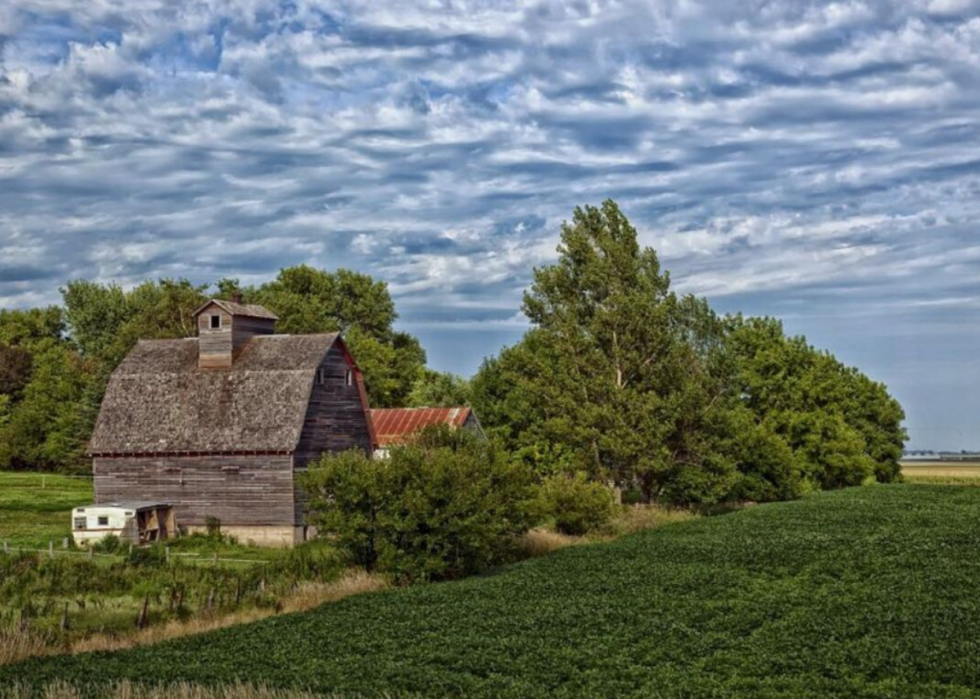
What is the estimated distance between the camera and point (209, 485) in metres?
52.5

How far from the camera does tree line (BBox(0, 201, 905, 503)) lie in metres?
66.4

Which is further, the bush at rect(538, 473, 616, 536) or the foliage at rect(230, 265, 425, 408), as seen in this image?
the foliage at rect(230, 265, 425, 408)

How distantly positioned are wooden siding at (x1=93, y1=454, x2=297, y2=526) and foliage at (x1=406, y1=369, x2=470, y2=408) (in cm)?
4469

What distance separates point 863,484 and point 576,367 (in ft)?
164

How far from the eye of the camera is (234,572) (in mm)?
39375

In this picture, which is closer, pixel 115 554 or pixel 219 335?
pixel 115 554

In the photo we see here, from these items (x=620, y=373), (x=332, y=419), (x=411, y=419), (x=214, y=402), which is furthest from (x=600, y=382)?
(x=214, y=402)

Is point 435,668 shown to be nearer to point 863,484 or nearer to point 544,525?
point 544,525

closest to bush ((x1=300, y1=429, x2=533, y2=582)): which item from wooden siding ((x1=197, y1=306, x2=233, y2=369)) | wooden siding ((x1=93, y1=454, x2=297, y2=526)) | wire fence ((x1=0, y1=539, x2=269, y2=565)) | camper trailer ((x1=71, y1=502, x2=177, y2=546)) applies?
wire fence ((x1=0, y1=539, x2=269, y2=565))

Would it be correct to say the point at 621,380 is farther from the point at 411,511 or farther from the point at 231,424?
the point at 411,511

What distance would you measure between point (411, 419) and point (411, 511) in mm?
32440

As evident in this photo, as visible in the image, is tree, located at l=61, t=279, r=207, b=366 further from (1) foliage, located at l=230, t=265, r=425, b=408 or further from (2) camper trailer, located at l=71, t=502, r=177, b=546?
(2) camper trailer, located at l=71, t=502, r=177, b=546

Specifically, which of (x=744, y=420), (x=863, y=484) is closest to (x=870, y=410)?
(x=863, y=484)

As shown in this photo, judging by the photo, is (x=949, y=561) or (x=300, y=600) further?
(x=949, y=561)
